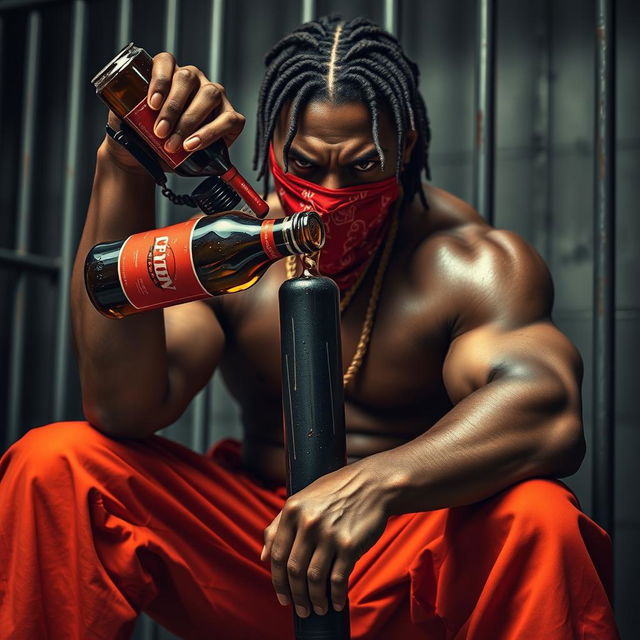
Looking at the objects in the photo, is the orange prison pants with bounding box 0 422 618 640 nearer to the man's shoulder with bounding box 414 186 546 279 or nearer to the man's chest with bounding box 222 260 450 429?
the man's chest with bounding box 222 260 450 429

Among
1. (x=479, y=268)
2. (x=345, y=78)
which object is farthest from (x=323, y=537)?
(x=345, y=78)

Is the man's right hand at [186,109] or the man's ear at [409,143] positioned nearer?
the man's right hand at [186,109]

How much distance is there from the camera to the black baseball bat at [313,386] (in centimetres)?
91

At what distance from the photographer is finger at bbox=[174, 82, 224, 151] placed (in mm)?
1011

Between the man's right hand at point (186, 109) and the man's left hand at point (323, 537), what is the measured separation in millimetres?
392

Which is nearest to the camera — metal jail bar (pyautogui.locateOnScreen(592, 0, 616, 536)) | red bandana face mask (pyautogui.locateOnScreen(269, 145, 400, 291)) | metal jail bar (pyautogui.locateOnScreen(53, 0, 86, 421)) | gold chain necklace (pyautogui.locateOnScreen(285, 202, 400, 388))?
red bandana face mask (pyautogui.locateOnScreen(269, 145, 400, 291))

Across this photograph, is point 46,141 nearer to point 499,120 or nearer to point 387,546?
point 499,120

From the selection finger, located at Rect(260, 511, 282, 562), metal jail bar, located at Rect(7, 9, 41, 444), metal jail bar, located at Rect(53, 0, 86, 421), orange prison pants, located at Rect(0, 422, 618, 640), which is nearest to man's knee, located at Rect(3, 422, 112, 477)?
orange prison pants, located at Rect(0, 422, 618, 640)

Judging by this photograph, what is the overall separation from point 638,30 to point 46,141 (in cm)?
144

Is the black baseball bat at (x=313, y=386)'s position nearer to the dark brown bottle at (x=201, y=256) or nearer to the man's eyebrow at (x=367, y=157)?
the dark brown bottle at (x=201, y=256)

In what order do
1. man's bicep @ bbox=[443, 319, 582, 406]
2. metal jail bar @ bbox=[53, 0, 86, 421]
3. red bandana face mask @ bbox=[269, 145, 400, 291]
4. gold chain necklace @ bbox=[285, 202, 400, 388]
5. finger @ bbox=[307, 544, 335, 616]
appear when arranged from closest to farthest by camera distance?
finger @ bbox=[307, 544, 335, 616] < man's bicep @ bbox=[443, 319, 582, 406] < red bandana face mask @ bbox=[269, 145, 400, 291] < gold chain necklace @ bbox=[285, 202, 400, 388] < metal jail bar @ bbox=[53, 0, 86, 421]

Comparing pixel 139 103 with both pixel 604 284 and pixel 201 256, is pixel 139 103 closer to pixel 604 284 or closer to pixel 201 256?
pixel 201 256

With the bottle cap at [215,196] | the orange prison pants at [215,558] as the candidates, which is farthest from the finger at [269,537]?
the bottle cap at [215,196]

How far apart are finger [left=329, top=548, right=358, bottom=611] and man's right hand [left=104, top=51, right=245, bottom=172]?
46cm
